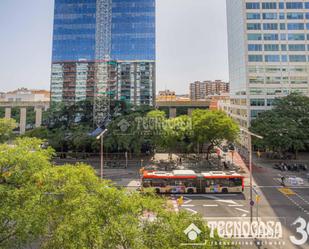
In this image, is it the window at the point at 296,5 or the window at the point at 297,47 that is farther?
the window at the point at 296,5

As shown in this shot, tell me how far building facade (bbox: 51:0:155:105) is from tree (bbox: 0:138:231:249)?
163 feet

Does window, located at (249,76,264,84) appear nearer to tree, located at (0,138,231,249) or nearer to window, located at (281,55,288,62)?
window, located at (281,55,288,62)

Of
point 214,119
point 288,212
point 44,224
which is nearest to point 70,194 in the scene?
point 44,224

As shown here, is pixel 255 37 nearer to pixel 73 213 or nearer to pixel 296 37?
pixel 296 37

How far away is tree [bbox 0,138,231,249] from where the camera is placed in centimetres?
939

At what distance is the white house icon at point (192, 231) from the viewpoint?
9.38 meters

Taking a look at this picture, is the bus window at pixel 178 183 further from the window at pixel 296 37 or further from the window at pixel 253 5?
the window at pixel 253 5

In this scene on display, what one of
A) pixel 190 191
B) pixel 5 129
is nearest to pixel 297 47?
pixel 190 191

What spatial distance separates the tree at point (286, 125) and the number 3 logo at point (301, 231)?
23.1 meters

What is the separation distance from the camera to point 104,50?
61438mm

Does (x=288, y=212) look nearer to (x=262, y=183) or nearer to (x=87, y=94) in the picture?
(x=262, y=183)

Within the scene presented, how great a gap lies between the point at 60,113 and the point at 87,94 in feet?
29.2

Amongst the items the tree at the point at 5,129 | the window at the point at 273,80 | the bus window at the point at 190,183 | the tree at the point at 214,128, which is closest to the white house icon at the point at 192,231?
the bus window at the point at 190,183

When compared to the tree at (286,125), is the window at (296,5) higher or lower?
higher
